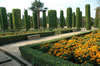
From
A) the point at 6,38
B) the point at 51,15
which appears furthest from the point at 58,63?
the point at 51,15

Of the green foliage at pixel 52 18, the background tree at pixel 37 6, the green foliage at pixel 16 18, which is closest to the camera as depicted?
the green foliage at pixel 16 18

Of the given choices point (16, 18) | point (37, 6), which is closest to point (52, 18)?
point (37, 6)

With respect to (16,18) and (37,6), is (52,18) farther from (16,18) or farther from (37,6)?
(16,18)

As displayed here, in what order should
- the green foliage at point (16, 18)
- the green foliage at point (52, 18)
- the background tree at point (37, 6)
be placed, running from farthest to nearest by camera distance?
the green foliage at point (52, 18) < the background tree at point (37, 6) < the green foliage at point (16, 18)

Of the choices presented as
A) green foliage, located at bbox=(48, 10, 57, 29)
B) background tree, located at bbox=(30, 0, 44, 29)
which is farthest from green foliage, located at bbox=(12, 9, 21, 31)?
green foliage, located at bbox=(48, 10, 57, 29)

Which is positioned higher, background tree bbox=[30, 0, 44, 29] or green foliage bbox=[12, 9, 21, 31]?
background tree bbox=[30, 0, 44, 29]

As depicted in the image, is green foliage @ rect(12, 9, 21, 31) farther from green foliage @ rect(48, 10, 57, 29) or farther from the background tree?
green foliage @ rect(48, 10, 57, 29)

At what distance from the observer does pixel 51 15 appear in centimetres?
2288

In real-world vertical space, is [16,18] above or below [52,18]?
below

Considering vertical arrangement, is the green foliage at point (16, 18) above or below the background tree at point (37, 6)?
below

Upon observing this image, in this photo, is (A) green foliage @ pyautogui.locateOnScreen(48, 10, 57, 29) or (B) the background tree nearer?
(B) the background tree

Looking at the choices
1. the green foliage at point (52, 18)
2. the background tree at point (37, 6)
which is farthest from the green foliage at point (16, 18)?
the green foliage at point (52, 18)

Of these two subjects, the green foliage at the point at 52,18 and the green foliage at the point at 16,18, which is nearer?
the green foliage at the point at 16,18

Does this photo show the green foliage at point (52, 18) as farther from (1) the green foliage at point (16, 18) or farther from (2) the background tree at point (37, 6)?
(1) the green foliage at point (16, 18)
